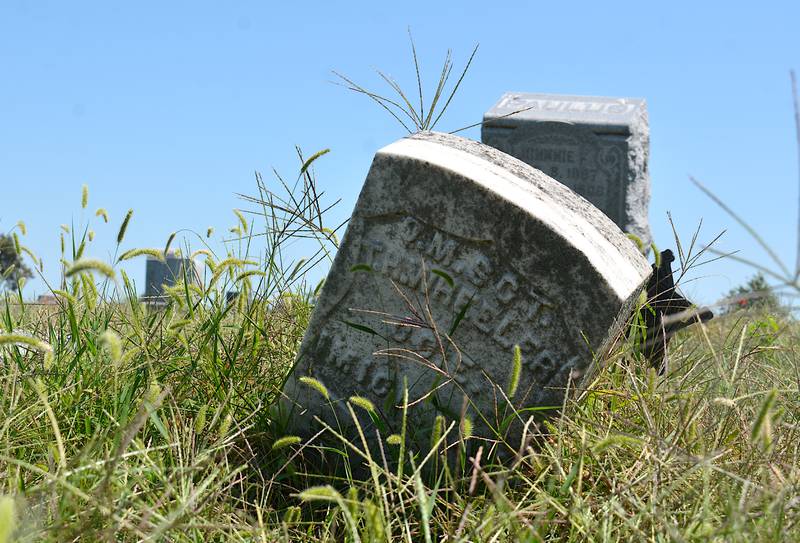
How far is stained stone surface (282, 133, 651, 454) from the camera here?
2275 mm

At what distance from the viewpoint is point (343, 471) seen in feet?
8.29

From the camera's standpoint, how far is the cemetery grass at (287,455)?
174 cm

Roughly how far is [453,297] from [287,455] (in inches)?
28.3

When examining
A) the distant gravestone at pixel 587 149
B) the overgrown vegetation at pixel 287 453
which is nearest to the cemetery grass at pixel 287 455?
the overgrown vegetation at pixel 287 453

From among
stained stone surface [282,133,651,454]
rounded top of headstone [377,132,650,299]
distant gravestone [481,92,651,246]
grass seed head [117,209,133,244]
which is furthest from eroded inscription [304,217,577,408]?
distant gravestone [481,92,651,246]

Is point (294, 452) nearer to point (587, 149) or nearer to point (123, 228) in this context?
point (123, 228)

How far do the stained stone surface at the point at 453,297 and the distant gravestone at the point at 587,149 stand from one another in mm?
4010

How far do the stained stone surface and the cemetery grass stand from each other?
3.8 inches

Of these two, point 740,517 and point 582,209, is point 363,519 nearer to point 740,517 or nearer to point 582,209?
point 740,517

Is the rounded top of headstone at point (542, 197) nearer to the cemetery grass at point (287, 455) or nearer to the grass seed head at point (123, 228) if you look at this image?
the cemetery grass at point (287, 455)

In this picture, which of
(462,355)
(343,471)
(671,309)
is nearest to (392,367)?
(462,355)

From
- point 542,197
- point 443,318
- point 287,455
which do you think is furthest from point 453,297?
point 287,455

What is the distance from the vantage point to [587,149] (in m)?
6.44

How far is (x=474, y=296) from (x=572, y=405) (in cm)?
43
